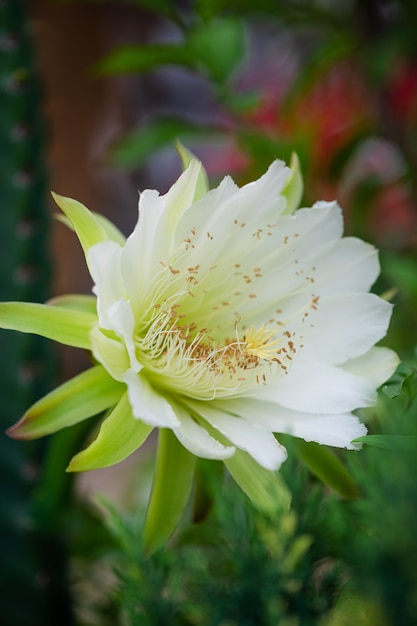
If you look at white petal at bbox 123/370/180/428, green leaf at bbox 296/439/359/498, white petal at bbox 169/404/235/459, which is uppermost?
white petal at bbox 123/370/180/428

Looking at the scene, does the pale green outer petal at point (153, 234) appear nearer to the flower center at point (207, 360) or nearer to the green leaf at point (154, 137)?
the flower center at point (207, 360)

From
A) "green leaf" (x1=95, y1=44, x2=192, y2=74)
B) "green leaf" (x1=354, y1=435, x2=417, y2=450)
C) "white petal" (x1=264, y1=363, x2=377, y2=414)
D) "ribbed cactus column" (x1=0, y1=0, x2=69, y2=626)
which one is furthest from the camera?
"green leaf" (x1=95, y1=44, x2=192, y2=74)

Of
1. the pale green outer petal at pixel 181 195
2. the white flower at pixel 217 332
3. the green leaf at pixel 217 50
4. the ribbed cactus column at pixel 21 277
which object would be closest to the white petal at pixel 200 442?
the white flower at pixel 217 332

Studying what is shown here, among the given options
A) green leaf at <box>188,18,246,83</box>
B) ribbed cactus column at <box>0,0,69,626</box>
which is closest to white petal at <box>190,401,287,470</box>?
ribbed cactus column at <box>0,0,69,626</box>

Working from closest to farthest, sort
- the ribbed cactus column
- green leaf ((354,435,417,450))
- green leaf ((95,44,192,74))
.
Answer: green leaf ((354,435,417,450)) → the ribbed cactus column → green leaf ((95,44,192,74))

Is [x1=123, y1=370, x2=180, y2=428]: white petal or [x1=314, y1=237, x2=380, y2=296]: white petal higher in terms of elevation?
[x1=123, y1=370, x2=180, y2=428]: white petal

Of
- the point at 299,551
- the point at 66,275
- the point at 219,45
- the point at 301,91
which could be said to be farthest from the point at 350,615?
the point at 66,275

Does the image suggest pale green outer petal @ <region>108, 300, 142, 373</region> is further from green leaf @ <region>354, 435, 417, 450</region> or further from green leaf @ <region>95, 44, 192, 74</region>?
green leaf @ <region>95, 44, 192, 74</region>
